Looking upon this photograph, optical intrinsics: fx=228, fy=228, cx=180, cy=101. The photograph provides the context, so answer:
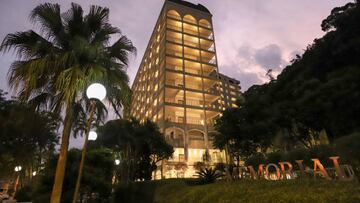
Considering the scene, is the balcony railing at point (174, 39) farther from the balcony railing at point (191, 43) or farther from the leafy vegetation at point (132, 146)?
the leafy vegetation at point (132, 146)

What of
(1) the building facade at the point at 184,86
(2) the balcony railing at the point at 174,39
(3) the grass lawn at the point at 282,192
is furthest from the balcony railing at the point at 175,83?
(3) the grass lawn at the point at 282,192

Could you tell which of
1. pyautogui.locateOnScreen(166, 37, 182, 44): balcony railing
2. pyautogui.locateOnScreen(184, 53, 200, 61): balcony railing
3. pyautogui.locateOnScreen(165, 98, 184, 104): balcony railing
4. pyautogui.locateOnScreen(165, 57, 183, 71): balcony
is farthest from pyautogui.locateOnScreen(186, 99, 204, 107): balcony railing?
pyautogui.locateOnScreen(166, 37, 182, 44): balcony railing

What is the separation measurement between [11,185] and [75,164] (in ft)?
200

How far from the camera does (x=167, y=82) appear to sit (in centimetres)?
4425

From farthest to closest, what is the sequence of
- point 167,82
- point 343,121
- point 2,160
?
point 167,82 → point 2,160 → point 343,121

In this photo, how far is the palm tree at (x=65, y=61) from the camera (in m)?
6.86

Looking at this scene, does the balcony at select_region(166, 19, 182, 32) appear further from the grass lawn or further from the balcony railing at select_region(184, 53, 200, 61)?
the grass lawn

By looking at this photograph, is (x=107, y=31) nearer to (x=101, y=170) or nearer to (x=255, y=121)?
(x=101, y=170)

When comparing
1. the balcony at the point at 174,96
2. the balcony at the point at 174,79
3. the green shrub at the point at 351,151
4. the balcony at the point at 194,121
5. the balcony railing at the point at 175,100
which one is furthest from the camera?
the balcony at the point at 174,79

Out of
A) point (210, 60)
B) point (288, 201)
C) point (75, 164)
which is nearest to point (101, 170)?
point (75, 164)

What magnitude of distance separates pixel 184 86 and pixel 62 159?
37.2 meters

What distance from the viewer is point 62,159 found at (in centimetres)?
702

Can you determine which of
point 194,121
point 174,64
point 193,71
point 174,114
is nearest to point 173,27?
point 174,64

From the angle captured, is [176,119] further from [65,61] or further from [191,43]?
[65,61]
